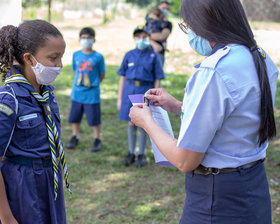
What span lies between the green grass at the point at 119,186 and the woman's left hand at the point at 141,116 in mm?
1975

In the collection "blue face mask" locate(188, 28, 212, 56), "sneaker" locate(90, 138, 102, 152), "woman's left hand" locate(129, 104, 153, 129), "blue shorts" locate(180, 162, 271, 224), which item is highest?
"blue face mask" locate(188, 28, 212, 56)

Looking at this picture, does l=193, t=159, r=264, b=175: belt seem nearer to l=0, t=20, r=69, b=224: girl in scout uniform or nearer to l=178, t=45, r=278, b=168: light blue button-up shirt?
l=178, t=45, r=278, b=168: light blue button-up shirt

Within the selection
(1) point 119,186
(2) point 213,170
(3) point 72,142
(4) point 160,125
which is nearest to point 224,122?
(2) point 213,170

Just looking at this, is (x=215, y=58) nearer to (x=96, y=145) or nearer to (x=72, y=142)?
(x=96, y=145)

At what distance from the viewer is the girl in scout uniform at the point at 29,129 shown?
187 centimetres

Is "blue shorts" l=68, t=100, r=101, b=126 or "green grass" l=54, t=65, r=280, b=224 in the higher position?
"blue shorts" l=68, t=100, r=101, b=126

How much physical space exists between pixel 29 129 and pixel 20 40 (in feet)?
1.56

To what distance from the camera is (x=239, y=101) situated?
1.50 m

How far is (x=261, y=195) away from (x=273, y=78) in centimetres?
54

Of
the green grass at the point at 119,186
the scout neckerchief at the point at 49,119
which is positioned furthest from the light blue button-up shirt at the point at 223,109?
the green grass at the point at 119,186

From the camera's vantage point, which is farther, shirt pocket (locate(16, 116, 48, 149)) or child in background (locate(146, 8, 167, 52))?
child in background (locate(146, 8, 167, 52))

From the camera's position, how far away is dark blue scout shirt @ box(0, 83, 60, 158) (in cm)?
179

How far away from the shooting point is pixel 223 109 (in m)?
1.47

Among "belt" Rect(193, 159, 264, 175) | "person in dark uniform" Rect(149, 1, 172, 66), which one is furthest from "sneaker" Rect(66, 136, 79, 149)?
"belt" Rect(193, 159, 264, 175)
